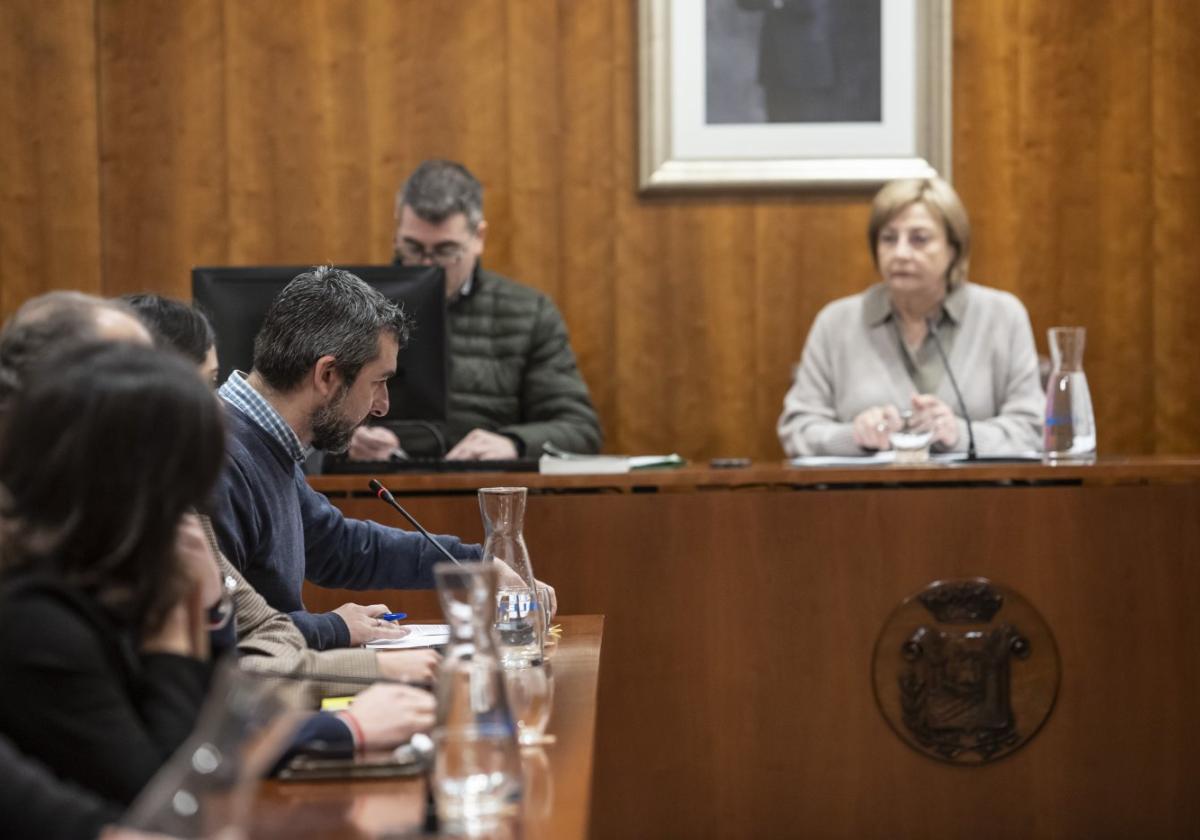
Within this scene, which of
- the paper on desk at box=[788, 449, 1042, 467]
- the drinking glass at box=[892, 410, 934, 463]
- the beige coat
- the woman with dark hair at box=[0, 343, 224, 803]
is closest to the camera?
the woman with dark hair at box=[0, 343, 224, 803]

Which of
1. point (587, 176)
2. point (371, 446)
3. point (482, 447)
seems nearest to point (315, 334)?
point (371, 446)

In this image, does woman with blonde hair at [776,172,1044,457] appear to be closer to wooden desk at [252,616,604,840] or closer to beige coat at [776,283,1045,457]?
beige coat at [776,283,1045,457]

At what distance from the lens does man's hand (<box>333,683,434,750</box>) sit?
5.41 feet

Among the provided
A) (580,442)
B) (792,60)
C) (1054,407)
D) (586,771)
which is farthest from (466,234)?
(586,771)

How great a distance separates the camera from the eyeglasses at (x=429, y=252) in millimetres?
4277

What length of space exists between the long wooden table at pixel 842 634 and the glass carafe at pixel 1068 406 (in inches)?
11.8

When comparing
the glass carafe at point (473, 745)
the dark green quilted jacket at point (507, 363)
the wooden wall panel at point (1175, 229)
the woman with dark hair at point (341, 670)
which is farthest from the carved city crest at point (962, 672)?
the glass carafe at point (473, 745)

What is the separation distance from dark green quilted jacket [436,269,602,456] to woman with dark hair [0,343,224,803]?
3.09m

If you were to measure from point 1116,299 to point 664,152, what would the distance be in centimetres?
149

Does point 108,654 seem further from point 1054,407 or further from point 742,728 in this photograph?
point 1054,407

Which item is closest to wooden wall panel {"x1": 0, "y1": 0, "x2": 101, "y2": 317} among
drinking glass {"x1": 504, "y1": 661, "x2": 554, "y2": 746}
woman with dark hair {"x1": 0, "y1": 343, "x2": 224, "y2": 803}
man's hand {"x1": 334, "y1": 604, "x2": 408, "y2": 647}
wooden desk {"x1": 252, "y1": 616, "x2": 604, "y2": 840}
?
man's hand {"x1": 334, "y1": 604, "x2": 408, "y2": 647}

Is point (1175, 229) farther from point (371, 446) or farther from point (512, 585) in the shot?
point (512, 585)

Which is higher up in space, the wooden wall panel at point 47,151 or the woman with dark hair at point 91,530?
the wooden wall panel at point 47,151

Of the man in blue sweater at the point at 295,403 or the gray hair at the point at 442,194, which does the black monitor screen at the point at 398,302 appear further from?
the man in blue sweater at the point at 295,403
